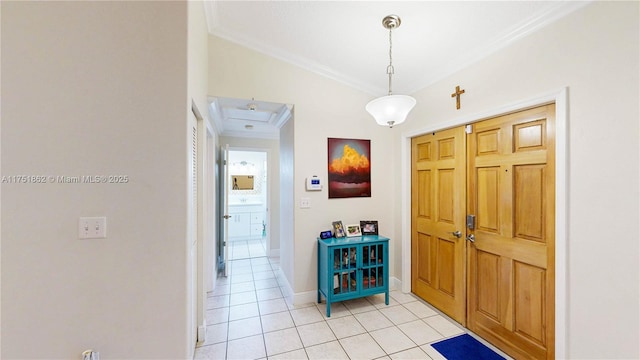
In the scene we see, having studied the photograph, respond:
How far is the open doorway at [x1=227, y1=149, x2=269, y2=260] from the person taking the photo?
602 cm

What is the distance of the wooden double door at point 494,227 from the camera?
179 cm

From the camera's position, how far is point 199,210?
7.62 ft

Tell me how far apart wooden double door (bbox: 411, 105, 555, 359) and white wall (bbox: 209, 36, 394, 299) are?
0.54 m

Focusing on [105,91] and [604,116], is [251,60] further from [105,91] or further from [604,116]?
[604,116]

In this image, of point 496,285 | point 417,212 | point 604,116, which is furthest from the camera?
point 417,212

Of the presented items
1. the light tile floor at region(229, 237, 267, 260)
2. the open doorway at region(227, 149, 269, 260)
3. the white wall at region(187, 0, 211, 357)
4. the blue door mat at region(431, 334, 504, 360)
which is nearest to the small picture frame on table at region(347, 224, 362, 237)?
the blue door mat at region(431, 334, 504, 360)

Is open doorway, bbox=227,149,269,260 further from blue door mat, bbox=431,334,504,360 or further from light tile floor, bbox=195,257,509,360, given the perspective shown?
blue door mat, bbox=431,334,504,360

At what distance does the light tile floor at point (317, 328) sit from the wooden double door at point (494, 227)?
0.38m

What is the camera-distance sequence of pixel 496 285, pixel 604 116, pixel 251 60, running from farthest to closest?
pixel 251 60 < pixel 496 285 < pixel 604 116

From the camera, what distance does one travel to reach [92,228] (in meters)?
1.39

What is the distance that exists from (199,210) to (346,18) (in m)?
2.09

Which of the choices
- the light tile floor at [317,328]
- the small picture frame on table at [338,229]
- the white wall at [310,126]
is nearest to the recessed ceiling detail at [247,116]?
the white wall at [310,126]

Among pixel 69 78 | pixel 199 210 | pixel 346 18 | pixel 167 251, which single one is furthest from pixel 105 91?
pixel 346 18

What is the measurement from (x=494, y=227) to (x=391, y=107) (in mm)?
1378
